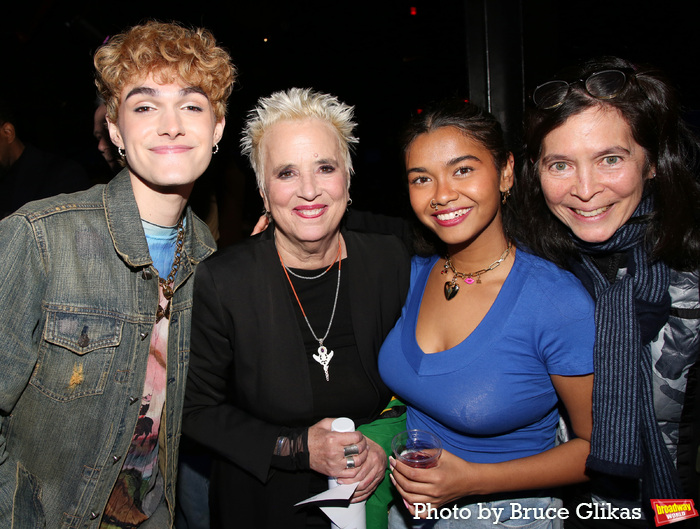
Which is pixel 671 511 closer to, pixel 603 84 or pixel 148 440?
pixel 603 84

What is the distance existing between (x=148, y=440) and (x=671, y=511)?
1.96m

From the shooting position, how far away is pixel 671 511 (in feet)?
5.11

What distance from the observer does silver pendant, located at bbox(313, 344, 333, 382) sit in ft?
5.89

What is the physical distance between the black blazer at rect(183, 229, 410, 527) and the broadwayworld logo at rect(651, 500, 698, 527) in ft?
3.42

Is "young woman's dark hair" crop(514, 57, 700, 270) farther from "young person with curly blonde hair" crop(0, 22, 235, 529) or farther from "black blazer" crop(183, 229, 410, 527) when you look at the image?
"young person with curly blonde hair" crop(0, 22, 235, 529)

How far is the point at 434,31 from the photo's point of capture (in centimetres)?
714

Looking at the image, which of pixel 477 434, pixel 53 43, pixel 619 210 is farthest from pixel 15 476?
pixel 53 43

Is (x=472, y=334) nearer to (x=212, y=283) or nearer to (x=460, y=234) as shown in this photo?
(x=460, y=234)

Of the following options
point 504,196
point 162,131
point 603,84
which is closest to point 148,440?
point 162,131

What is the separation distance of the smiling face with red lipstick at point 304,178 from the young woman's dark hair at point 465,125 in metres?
0.33

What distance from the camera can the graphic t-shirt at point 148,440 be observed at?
68.1 inches

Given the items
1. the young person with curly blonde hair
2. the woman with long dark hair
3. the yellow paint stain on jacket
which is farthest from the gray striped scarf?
the yellow paint stain on jacket

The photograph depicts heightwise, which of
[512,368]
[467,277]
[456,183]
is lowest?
[512,368]

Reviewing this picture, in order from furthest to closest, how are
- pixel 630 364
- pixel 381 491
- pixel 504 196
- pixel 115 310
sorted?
pixel 504 196, pixel 381 491, pixel 115 310, pixel 630 364
